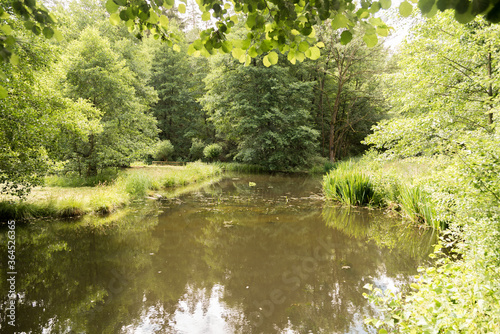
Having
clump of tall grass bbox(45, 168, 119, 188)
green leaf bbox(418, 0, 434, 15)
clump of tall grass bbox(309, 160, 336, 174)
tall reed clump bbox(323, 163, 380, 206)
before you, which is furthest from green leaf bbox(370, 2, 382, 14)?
clump of tall grass bbox(309, 160, 336, 174)

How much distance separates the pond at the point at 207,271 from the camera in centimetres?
306

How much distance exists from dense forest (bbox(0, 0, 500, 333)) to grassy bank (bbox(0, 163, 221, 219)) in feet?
2.00

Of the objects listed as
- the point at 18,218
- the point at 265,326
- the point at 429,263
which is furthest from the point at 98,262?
the point at 429,263

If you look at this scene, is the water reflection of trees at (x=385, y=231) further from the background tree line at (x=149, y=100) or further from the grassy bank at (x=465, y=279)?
the background tree line at (x=149, y=100)

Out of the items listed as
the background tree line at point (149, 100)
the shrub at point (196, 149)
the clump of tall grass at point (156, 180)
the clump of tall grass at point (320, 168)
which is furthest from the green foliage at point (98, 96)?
the clump of tall grass at point (320, 168)

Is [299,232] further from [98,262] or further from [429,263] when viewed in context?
[98,262]

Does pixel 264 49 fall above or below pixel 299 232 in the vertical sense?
above

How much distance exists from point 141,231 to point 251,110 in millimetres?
14473

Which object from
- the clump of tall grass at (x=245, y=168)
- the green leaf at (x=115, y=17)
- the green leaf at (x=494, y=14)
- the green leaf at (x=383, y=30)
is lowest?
the clump of tall grass at (x=245, y=168)

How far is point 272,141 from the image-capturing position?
64.8 ft

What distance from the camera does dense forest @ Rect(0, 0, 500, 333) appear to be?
1.77 meters

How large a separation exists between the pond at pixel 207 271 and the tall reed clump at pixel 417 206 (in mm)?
331

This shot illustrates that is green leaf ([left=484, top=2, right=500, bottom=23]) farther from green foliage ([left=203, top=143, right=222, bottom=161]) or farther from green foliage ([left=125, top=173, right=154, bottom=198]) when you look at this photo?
green foliage ([left=203, top=143, right=222, bottom=161])

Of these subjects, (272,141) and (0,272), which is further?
(272,141)
